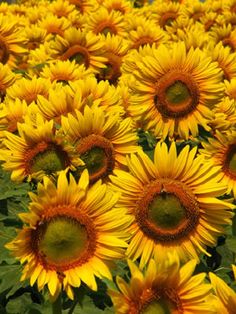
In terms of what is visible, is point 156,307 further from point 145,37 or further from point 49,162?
point 145,37

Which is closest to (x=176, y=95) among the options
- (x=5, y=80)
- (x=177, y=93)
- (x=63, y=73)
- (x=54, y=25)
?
(x=177, y=93)

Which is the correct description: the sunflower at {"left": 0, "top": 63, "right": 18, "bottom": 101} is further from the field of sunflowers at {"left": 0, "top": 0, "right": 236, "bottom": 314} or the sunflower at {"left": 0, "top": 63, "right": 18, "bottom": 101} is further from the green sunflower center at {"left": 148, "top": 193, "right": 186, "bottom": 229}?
the green sunflower center at {"left": 148, "top": 193, "right": 186, "bottom": 229}

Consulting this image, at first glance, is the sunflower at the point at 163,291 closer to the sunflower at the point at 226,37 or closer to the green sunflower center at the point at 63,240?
the green sunflower center at the point at 63,240

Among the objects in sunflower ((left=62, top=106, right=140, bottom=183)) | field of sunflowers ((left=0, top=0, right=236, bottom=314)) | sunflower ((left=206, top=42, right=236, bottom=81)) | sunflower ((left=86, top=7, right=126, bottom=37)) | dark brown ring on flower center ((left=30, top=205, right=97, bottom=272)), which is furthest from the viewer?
sunflower ((left=86, top=7, right=126, bottom=37))

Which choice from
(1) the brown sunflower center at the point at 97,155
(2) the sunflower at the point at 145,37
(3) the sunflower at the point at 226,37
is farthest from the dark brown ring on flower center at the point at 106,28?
(1) the brown sunflower center at the point at 97,155

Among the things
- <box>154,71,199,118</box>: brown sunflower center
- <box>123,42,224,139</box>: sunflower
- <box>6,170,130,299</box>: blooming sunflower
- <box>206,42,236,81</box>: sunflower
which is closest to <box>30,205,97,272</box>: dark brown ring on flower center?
<box>6,170,130,299</box>: blooming sunflower

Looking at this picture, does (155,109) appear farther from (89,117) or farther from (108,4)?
(108,4)
